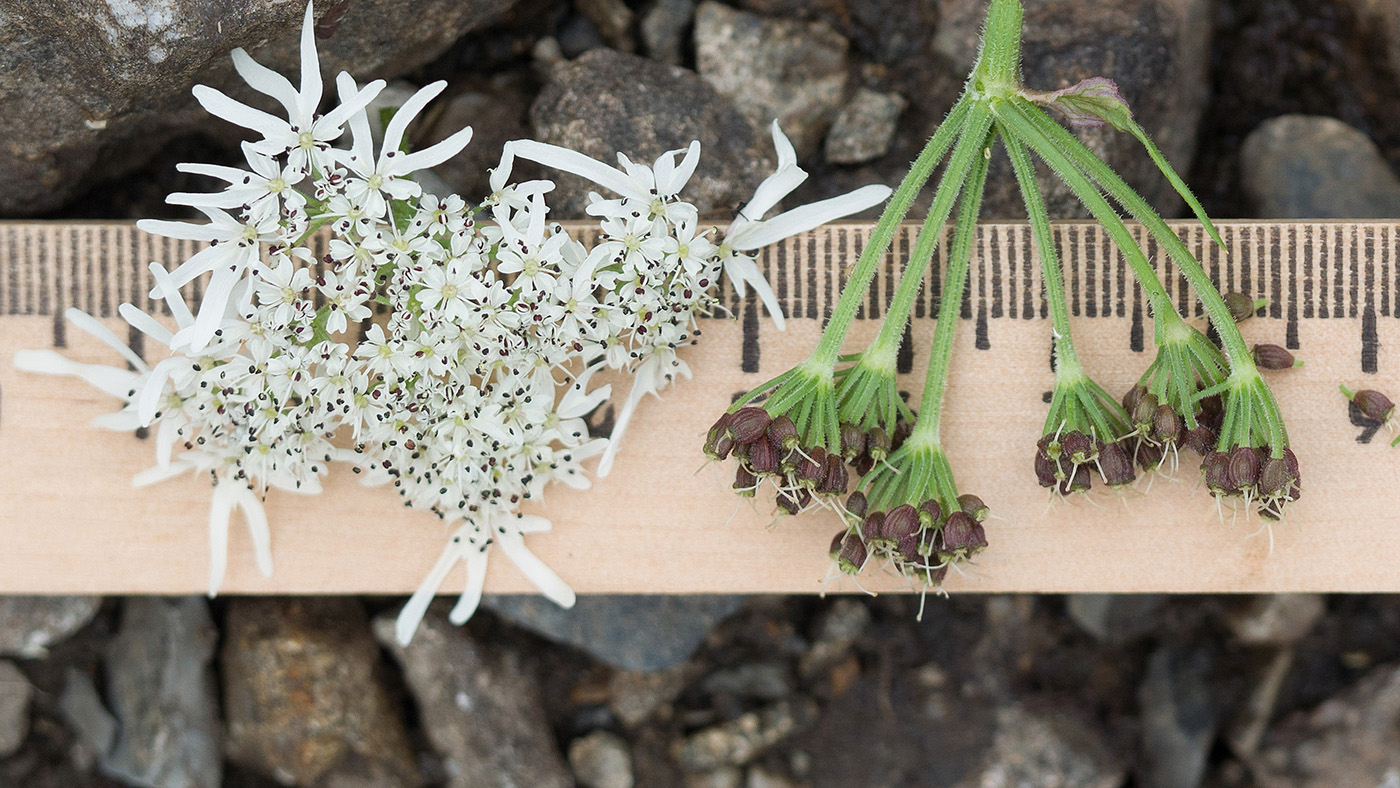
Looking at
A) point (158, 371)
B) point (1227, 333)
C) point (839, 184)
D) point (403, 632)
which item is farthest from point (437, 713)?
point (1227, 333)

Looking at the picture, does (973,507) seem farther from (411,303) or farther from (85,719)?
(85,719)

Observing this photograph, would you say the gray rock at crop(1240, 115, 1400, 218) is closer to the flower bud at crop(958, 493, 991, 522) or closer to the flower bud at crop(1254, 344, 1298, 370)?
the flower bud at crop(1254, 344, 1298, 370)

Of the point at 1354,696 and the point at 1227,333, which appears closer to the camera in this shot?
the point at 1227,333

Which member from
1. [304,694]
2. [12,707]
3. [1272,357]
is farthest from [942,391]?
[12,707]

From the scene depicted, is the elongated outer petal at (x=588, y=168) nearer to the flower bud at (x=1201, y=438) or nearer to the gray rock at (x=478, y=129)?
the gray rock at (x=478, y=129)

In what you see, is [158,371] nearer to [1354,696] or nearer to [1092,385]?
[1092,385]

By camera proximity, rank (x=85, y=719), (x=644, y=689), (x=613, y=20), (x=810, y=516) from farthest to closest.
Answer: (x=644, y=689), (x=85, y=719), (x=613, y=20), (x=810, y=516)
